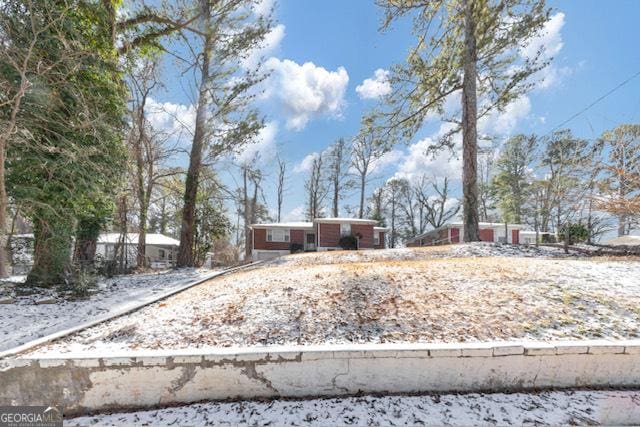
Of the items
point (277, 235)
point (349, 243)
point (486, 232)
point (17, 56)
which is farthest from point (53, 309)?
point (486, 232)

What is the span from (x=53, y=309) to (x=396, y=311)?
479 centimetres

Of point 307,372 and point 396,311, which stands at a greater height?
point 396,311

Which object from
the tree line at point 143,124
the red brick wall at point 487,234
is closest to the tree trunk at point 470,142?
the tree line at point 143,124

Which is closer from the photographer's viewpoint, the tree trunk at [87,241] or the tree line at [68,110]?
the tree line at [68,110]

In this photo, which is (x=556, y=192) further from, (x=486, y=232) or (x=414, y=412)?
(x=486, y=232)

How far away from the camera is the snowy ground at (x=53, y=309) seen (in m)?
3.25

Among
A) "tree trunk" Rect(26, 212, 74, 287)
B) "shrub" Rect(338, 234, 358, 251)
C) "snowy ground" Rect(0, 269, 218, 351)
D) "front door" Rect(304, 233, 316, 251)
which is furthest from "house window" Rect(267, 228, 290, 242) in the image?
"tree trunk" Rect(26, 212, 74, 287)

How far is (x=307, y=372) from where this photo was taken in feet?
7.41

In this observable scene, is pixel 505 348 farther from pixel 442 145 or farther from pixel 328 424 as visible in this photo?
pixel 442 145

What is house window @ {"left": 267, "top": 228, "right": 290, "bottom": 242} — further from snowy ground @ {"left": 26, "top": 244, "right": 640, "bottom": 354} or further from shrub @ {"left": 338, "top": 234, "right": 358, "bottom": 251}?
snowy ground @ {"left": 26, "top": 244, "right": 640, "bottom": 354}

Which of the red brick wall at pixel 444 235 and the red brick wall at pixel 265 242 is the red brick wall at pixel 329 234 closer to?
the red brick wall at pixel 265 242

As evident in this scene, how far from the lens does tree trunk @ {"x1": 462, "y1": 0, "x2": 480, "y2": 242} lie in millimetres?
8750

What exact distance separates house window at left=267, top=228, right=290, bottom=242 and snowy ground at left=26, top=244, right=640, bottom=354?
55.0 feet

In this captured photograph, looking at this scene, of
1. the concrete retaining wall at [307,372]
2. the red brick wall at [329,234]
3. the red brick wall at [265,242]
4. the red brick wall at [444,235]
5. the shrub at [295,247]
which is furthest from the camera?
the red brick wall at [444,235]
